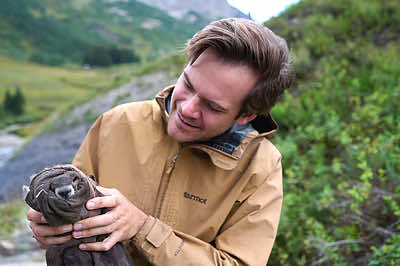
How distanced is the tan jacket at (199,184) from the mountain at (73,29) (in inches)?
923

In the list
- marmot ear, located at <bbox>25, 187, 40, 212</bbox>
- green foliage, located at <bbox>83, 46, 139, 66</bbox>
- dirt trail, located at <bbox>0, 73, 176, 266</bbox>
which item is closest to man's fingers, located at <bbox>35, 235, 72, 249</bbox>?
marmot ear, located at <bbox>25, 187, 40, 212</bbox>

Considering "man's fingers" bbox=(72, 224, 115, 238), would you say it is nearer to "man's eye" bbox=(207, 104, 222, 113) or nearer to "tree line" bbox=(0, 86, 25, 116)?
"man's eye" bbox=(207, 104, 222, 113)

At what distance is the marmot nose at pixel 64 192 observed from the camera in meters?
1.20

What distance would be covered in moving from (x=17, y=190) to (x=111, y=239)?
27.4 ft

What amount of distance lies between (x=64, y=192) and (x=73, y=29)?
33970 millimetres

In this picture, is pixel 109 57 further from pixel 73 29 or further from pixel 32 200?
pixel 32 200

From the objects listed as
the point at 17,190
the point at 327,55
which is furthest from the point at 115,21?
the point at 327,55

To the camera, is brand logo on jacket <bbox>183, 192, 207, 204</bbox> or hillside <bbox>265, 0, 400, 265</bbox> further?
hillside <bbox>265, 0, 400, 265</bbox>

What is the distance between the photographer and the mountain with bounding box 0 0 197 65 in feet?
87.6

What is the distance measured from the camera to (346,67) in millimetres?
6008

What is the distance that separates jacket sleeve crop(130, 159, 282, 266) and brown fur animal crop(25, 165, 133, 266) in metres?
0.17

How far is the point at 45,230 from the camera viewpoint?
1334mm

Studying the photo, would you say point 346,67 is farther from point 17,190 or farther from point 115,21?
point 115,21

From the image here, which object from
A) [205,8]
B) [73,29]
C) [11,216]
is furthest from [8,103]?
[205,8]
